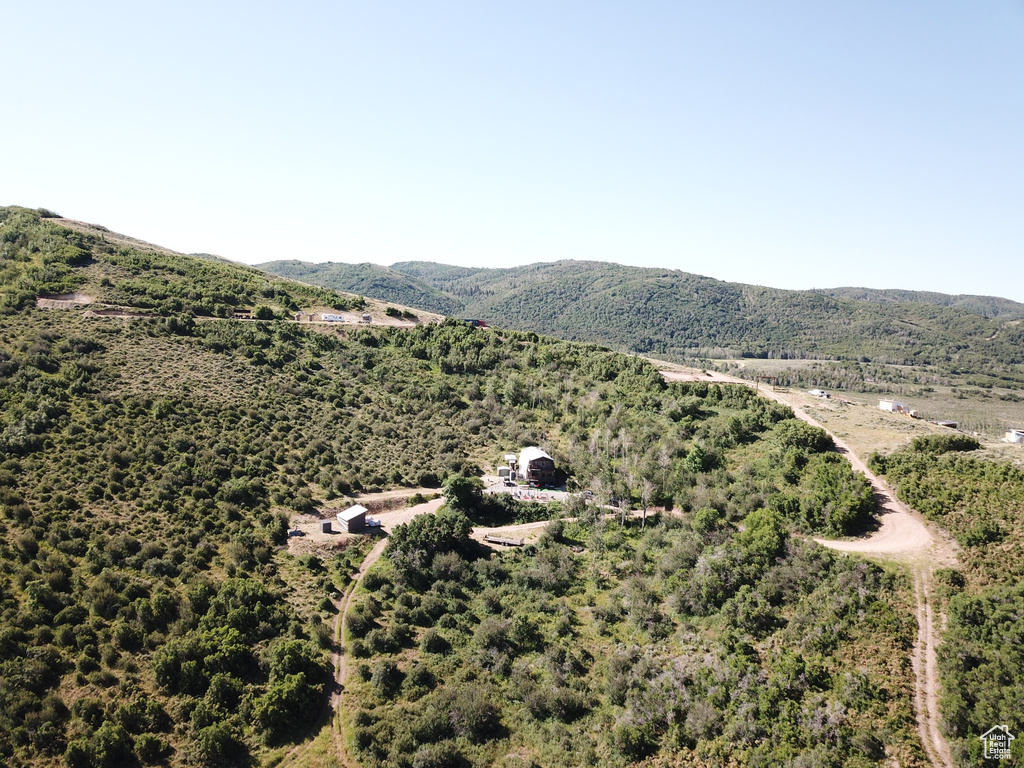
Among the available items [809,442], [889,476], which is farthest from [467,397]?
[889,476]

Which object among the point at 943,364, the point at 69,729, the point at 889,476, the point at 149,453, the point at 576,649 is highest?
the point at 943,364

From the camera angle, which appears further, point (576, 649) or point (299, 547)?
point (299, 547)

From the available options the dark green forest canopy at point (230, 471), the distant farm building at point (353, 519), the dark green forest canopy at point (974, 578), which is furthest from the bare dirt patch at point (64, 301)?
the dark green forest canopy at point (974, 578)

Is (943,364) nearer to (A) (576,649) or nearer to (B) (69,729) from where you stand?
(A) (576,649)

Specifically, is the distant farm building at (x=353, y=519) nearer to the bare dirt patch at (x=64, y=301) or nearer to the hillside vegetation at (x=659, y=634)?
the hillside vegetation at (x=659, y=634)

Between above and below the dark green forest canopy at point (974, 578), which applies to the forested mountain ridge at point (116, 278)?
above

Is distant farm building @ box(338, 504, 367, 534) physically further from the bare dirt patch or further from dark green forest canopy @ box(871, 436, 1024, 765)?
the bare dirt patch
